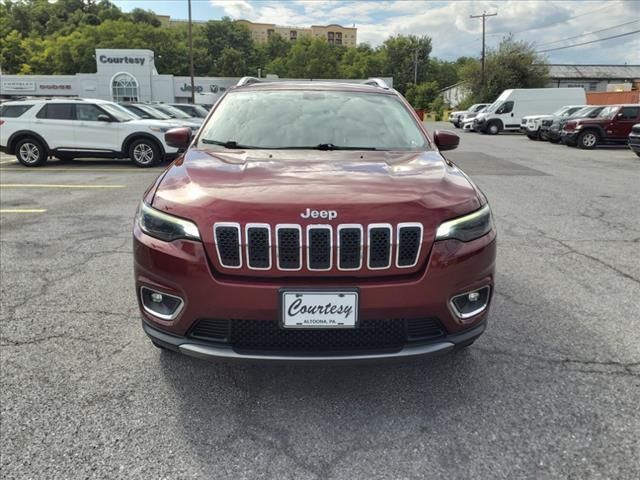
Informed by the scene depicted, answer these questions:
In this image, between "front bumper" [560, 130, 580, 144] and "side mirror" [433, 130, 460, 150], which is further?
"front bumper" [560, 130, 580, 144]

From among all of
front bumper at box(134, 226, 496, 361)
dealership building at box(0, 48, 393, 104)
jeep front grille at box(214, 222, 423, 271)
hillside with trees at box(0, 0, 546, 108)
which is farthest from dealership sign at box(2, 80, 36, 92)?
jeep front grille at box(214, 222, 423, 271)

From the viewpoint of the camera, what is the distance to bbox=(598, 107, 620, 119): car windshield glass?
63.0 feet

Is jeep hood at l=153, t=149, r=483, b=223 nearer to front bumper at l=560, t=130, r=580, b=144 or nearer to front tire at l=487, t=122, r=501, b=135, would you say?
front bumper at l=560, t=130, r=580, b=144

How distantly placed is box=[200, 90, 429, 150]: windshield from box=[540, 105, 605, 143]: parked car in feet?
63.4

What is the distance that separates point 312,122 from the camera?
11.9ft

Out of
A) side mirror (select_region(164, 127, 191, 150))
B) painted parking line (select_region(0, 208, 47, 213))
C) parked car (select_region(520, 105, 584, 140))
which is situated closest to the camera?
side mirror (select_region(164, 127, 191, 150))

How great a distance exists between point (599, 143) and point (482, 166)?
8.99 meters

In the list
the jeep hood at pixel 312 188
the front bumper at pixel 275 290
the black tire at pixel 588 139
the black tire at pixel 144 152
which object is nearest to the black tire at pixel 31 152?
the black tire at pixel 144 152

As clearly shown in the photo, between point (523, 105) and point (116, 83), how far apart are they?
46.6 m

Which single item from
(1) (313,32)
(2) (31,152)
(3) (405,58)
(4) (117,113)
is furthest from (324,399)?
(1) (313,32)

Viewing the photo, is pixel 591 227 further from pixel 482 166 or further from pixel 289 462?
pixel 482 166

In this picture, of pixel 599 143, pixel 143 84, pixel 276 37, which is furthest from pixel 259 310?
pixel 276 37

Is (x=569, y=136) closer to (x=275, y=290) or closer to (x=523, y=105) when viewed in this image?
(x=523, y=105)

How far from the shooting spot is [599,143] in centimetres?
1944
